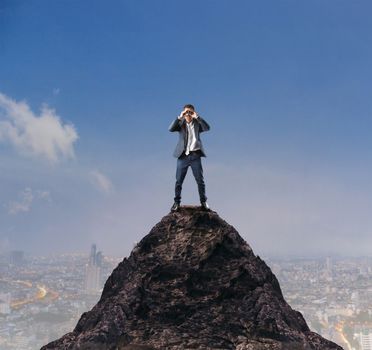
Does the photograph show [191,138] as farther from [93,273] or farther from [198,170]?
[93,273]

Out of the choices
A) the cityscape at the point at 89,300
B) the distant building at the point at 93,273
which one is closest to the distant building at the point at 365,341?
the cityscape at the point at 89,300

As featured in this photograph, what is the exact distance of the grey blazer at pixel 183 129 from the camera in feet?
33.6

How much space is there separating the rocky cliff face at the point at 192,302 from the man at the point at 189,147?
1.37 metres

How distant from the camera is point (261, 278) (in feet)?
27.6

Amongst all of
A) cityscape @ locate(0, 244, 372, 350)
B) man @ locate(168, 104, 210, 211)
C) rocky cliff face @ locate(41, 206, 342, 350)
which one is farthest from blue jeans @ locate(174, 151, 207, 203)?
cityscape @ locate(0, 244, 372, 350)

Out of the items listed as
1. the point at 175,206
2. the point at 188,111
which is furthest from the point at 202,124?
the point at 175,206

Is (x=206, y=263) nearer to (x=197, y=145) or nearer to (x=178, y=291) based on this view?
(x=178, y=291)

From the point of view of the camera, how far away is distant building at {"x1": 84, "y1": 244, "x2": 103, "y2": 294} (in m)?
109

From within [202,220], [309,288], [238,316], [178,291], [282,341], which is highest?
[309,288]

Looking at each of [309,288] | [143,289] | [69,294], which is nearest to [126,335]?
[143,289]

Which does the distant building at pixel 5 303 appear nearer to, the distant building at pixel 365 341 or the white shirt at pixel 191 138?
the distant building at pixel 365 341

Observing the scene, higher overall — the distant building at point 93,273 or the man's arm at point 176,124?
the distant building at point 93,273

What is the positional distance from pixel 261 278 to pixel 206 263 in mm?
1208

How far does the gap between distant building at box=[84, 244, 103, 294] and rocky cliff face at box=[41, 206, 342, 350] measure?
105 meters
